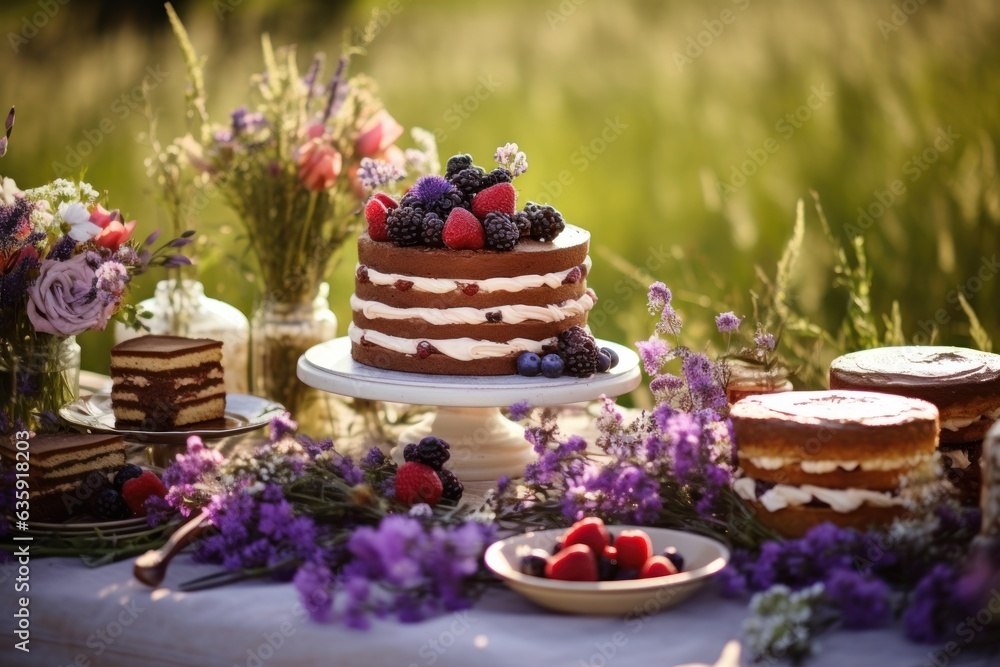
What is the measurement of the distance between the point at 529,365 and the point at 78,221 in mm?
1087

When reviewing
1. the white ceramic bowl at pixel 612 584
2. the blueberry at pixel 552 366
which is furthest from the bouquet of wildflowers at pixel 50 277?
the white ceramic bowl at pixel 612 584

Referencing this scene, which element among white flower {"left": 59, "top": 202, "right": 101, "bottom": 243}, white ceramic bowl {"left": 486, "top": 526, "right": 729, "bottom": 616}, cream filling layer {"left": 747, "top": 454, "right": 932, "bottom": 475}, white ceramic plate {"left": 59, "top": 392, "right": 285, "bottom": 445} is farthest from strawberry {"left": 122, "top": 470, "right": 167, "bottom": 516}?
cream filling layer {"left": 747, "top": 454, "right": 932, "bottom": 475}

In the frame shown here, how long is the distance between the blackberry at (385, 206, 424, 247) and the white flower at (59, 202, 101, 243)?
679 mm

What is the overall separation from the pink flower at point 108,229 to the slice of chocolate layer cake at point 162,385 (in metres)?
0.27

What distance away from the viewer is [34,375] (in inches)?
115

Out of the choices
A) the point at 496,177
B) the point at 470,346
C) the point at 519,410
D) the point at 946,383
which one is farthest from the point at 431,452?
the point at 946,383

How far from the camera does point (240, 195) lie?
132 inches

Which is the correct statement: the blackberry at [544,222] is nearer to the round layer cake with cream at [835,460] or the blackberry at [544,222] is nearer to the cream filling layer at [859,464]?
the round layer cake with cream at [835,460]

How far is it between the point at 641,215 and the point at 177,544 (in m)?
2.40

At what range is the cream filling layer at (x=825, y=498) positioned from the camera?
2.10m

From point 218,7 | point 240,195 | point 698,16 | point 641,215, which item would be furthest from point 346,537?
point 218,7

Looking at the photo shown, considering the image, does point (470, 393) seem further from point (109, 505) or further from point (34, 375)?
point (34, 375)

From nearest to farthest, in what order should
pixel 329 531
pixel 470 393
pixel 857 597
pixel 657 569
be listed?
1. pixel 857 597
2. pixel 657 569
3. pixel 329 531
4. pixel 470 393

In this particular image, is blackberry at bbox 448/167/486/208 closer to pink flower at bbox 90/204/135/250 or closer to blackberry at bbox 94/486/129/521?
pink flower at bbox 90/204/135/250
